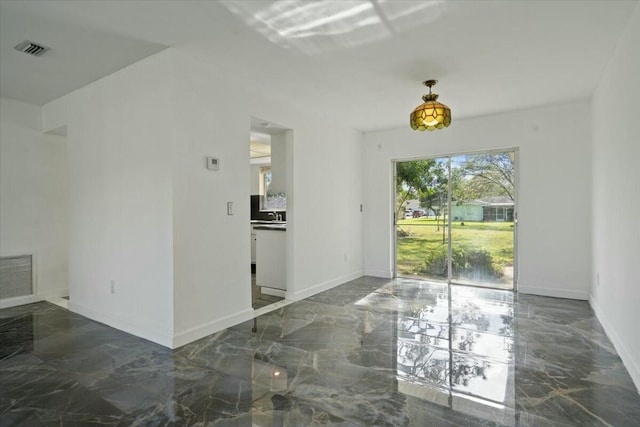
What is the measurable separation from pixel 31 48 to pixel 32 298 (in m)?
3.17

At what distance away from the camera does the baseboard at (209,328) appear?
2975 mm

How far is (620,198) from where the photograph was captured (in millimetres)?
2750

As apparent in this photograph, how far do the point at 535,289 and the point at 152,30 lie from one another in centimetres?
527

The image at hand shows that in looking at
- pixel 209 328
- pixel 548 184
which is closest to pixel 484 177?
pixel 548 184

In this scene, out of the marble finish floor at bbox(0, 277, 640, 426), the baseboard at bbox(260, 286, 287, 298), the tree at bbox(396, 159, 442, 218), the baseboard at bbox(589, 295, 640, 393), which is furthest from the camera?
the tree at bbox(396, 159, 442, 218)

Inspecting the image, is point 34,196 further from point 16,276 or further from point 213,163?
point 213,163

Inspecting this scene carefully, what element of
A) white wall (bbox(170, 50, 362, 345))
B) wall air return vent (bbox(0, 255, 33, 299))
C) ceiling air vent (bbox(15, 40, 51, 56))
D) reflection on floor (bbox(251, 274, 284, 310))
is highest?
ceiling air vent (bbox(15, 40, 51, 56))

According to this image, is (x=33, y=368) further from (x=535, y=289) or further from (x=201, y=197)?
(x=535, y=289)

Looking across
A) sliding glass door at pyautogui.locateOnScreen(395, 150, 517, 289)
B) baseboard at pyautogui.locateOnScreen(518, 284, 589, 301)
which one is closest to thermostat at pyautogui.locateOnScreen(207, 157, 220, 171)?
sliding glass door at pyautogui.locateOnScreen(395, 150, 517, 289)

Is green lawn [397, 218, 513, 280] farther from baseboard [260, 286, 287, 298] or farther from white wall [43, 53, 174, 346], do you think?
white wall [43, 53, 174, 346]

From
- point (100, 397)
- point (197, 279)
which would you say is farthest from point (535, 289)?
point (100, 397)

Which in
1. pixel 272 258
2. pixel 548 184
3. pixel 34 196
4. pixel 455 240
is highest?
pixel 548 184

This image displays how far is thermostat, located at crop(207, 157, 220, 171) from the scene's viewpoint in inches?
127

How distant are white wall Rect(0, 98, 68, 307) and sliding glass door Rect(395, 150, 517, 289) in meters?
5.02
